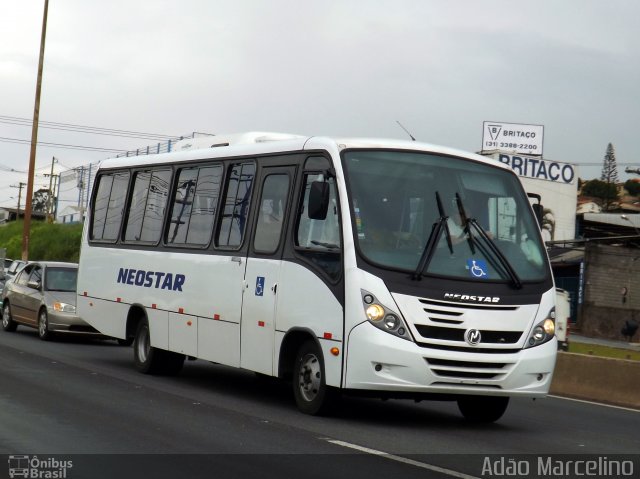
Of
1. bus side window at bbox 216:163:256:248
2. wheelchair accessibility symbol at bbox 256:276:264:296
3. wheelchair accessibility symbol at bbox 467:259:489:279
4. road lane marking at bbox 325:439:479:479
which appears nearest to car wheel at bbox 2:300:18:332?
bus side window at bbox 216:163:256:248

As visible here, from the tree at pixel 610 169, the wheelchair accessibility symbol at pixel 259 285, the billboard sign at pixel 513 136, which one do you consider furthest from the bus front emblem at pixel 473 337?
the tree at pixel 610 169

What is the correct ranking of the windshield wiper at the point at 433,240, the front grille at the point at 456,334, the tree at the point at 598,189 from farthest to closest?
the tree at the point at 598,189, the windshield wiper at the point at 433,240, the front grille at the point at 456,334

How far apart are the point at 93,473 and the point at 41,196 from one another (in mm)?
149119

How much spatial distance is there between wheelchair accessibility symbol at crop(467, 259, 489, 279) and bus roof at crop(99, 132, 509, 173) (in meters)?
1.37

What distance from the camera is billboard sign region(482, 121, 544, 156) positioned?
7469 cm

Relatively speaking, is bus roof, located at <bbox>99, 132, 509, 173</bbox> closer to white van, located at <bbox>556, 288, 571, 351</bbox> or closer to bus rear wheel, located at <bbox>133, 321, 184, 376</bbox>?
bus rear wheel, located at <bbox>133, 321, 184, 376</bbox>

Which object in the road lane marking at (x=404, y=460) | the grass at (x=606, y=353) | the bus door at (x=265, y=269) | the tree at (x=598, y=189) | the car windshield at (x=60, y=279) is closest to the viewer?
the road lane marking at (x=404, y=460)

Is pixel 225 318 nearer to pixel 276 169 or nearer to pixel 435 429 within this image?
pixel 276 169

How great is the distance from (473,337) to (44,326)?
13.6 m

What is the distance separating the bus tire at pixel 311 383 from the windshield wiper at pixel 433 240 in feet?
4.39

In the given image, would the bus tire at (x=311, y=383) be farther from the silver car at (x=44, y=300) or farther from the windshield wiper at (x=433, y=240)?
the silver car at (x=44, y=300)

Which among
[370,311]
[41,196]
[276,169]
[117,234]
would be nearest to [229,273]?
[276,169]

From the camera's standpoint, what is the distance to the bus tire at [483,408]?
12.3 metres

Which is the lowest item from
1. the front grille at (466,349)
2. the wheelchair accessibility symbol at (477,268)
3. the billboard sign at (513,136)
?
the front grille at (466,349)
